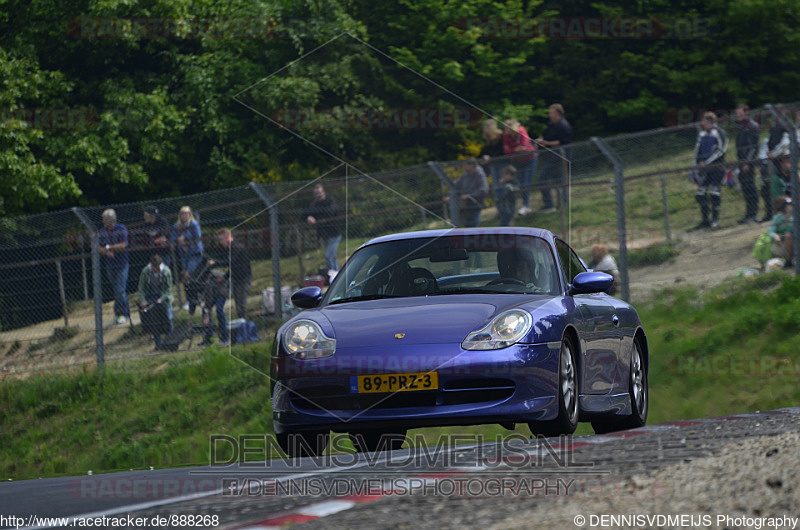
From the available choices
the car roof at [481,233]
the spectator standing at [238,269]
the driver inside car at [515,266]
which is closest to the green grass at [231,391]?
the spectator standing at [238,269]

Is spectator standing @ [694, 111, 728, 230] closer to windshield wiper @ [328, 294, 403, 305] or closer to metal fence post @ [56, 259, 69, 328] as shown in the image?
windshield wiper @ [328, 294, 403, 305]

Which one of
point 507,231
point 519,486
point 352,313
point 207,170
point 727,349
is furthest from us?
point 207,170

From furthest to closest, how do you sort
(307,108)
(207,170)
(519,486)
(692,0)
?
(692,0), (207,170), (307,108), (519,486)

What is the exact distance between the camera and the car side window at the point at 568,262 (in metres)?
8.64

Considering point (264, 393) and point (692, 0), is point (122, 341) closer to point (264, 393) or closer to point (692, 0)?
point (264, 393)

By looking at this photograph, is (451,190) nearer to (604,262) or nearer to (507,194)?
(507,194)

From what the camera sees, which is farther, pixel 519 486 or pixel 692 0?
pixel 692 0

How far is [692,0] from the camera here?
1282 inches

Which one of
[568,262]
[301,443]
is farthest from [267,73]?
[301,443]

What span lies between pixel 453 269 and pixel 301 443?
5.44ft

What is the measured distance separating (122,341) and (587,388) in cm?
860

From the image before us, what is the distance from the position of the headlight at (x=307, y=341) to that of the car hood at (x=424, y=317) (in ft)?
0.25

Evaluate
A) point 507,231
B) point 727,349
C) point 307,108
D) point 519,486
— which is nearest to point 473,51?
point 307,108

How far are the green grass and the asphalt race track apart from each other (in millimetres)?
4948
